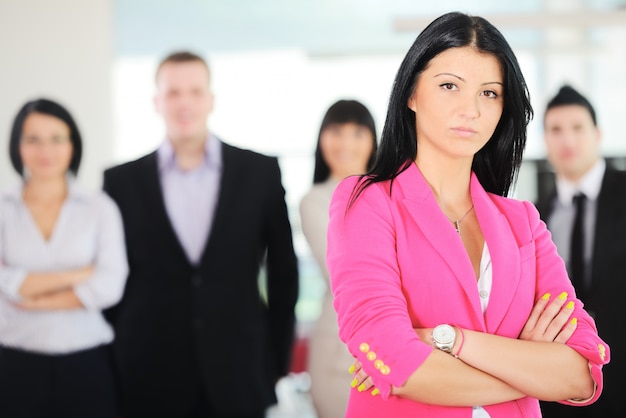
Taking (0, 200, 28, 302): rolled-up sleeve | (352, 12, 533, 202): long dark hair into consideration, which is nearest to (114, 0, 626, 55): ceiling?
(0, 200, 28, 302): rolled-up sleeve

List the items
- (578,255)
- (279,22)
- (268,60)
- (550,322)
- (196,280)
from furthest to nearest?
(268,60) → (279,22) → (578,255) → (196,280) → (550,322)

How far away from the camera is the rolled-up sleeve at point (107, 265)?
Answer: 3.54 metres

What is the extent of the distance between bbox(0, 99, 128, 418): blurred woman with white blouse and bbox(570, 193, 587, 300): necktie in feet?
6.43

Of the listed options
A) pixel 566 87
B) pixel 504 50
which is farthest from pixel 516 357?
pixel 566 87

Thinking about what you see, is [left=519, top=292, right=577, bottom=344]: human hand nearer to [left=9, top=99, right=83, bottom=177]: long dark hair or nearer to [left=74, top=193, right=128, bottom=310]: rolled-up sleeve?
[left=74, top=193, right=128, bottom=310]: rolled-up sleeve

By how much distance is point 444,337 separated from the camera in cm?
169

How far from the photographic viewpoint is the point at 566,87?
14.1 ft

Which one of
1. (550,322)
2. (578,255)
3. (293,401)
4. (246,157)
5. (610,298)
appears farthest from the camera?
(293,401)

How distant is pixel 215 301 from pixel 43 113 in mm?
1209

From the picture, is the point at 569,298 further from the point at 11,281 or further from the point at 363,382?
the point at 11,281

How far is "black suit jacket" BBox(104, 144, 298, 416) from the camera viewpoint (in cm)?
333

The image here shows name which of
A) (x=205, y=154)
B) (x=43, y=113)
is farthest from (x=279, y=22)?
(x=205, y=154)

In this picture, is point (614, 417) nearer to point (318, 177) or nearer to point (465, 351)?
point (318, 177)

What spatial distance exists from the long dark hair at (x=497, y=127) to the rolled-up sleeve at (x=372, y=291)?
0.17 ft
